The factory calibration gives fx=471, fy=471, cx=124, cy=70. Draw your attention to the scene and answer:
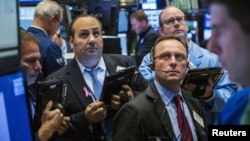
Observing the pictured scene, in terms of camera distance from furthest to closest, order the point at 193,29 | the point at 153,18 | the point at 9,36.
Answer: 1. the point at 193,29
2. the point at 153,18
3. the point at 9,36

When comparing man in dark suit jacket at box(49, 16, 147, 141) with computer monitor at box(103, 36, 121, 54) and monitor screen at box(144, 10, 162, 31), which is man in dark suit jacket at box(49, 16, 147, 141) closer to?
computer monitor at box(103, 36, 121, 54)

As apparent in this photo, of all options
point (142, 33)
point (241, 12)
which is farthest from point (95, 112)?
point (142, 33)

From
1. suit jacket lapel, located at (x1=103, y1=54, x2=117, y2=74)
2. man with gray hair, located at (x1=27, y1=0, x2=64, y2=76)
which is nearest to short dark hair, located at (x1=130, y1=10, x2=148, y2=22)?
man with gray hair, located at (x1=27, y1=0, x2=64, y2=76)

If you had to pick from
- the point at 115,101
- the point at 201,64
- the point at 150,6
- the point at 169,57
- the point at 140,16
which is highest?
the point at 150,6

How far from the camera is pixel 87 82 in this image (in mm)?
2912

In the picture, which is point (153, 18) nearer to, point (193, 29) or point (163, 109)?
point (193, 29)

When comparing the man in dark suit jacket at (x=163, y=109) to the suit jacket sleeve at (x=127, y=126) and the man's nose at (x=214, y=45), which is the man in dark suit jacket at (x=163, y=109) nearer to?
the suit jacket sleeve at (x=127, y=126)

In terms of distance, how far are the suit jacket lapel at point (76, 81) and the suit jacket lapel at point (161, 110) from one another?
45cm

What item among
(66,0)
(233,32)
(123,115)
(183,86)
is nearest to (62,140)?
(123,115)

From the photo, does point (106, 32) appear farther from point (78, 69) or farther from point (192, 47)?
point (78, 69)

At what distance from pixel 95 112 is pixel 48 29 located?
173 cm

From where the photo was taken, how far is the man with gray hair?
3.68 m

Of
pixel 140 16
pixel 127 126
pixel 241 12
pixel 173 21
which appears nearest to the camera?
pixel 241 12

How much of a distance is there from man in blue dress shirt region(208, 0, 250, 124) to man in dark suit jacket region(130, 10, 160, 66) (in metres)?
5.71
